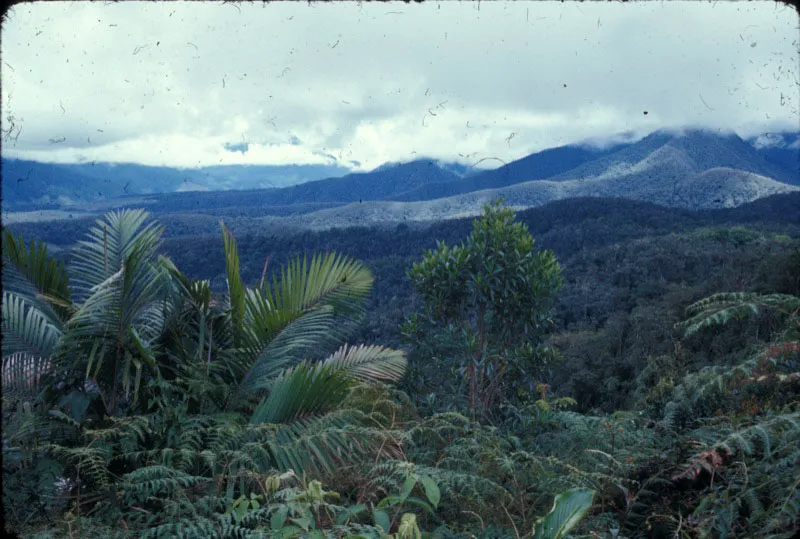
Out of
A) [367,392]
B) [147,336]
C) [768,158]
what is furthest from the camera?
[768,158]

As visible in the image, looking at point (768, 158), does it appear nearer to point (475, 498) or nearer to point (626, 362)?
point (626, 362)

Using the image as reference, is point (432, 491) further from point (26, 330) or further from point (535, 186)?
point (535, 186)

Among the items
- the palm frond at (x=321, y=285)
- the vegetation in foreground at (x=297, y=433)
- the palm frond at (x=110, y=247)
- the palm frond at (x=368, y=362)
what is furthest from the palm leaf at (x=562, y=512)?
the palm frond at (x=110, y=247)

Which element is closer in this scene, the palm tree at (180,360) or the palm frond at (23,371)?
the palm tree at (180,360)

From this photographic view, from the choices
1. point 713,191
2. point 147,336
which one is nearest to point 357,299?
point 147,336

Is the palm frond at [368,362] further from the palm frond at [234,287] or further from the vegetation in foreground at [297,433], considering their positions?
the palm frond at [234,287]

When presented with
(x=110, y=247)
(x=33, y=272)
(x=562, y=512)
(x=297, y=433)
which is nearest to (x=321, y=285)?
(x=297, y=433)
